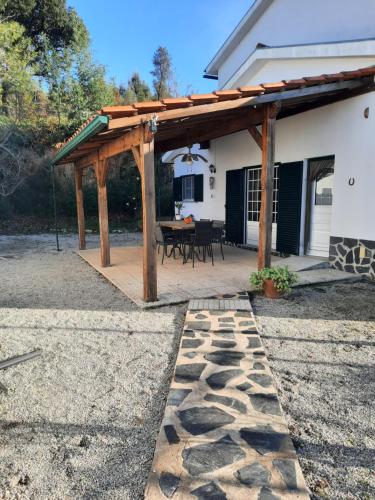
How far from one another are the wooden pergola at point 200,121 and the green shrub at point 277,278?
45cm

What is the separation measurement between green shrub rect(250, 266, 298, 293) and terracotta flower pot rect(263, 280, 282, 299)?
4cm

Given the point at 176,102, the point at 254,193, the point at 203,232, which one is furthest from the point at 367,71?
the point at 254,193

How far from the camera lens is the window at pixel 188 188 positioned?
11492 millimetres

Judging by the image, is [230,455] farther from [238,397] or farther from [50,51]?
[50,51]

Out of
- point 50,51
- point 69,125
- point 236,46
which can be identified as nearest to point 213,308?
point 236,46

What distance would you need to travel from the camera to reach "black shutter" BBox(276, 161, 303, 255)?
7078 millimetres

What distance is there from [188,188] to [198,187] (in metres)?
1.00

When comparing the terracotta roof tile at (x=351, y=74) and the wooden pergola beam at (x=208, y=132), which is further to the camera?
the wooden pergola beam at (x=208, y=132)

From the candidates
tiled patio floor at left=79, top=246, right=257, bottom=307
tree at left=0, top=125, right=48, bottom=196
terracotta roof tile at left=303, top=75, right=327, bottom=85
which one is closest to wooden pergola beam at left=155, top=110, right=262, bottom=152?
terracotta roof tile at left=303, top=75, right=327, bottom=85

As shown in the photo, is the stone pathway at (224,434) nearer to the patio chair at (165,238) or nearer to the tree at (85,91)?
the patio chair at (165,238)

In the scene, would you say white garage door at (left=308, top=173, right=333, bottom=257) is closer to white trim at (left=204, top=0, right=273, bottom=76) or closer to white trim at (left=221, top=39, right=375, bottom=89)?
white trim at (left=221, top=39, right=375, bottom=89)

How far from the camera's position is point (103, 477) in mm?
1787

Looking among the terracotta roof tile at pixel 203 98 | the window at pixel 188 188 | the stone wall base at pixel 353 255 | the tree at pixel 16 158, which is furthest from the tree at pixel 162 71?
the terracotta roof tile at pixel 203 98

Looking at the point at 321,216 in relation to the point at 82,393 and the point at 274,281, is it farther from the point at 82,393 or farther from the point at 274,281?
the point at 82,393
